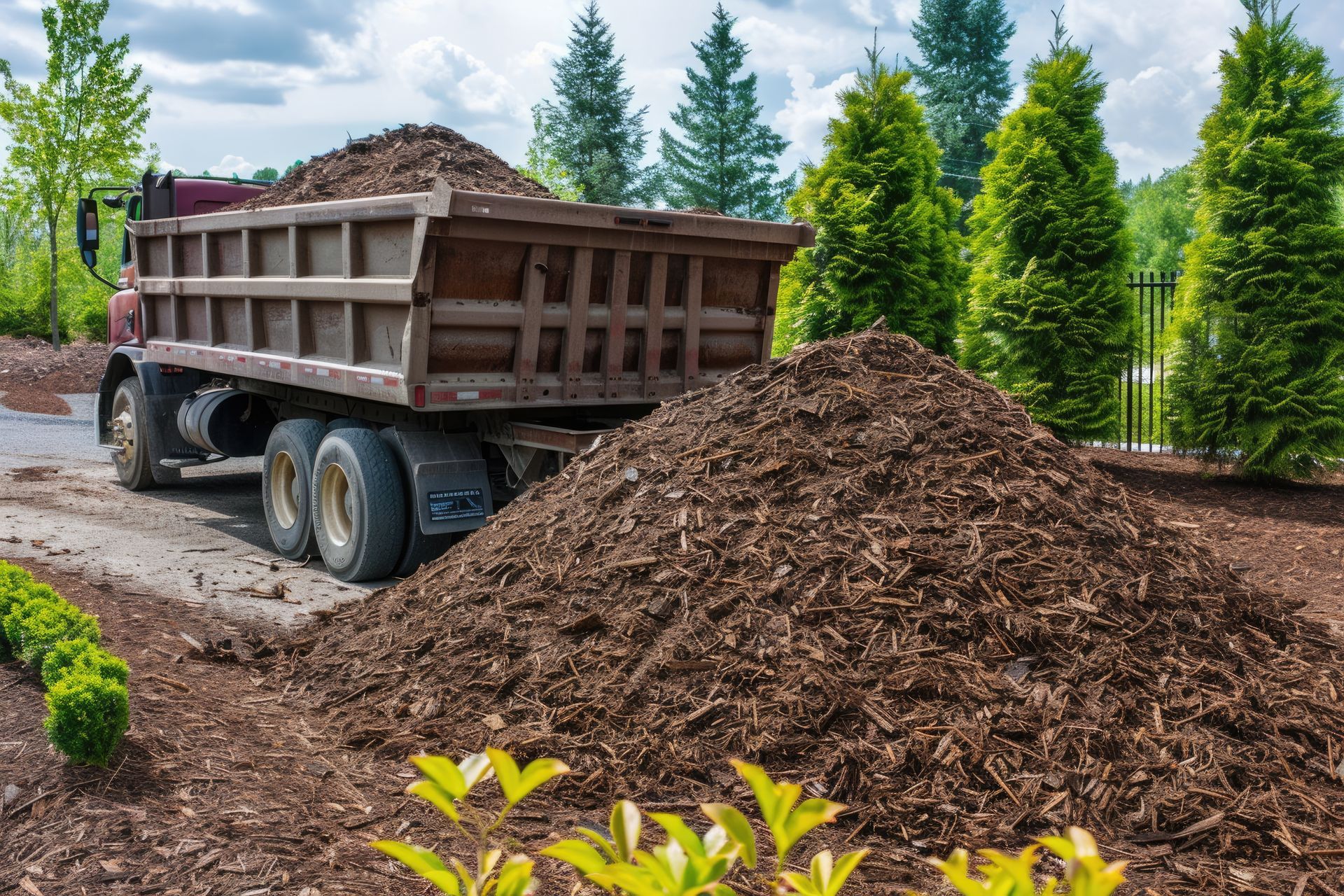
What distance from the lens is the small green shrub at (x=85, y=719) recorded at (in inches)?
138

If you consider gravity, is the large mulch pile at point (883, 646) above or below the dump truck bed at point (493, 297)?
below

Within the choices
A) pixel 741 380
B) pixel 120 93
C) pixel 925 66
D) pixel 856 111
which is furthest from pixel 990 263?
pixel 925 66

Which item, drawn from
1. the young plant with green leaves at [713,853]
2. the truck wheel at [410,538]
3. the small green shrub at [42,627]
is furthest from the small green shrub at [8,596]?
the young plant with green leaves at [713,853]

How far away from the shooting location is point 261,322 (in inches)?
329

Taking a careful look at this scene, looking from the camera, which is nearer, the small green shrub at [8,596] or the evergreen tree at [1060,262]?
the small green shrub at [8,596]

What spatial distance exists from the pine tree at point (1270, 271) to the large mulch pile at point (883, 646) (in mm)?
6304

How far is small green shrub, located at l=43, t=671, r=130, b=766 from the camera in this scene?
3496mm

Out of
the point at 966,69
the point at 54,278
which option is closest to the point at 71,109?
the point at 54,278

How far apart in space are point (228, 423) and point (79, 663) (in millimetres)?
6083

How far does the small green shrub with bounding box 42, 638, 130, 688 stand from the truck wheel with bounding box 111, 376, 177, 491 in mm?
6771

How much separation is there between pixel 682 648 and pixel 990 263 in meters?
9.63

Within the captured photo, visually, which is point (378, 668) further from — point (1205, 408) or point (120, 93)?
point (120, 93)

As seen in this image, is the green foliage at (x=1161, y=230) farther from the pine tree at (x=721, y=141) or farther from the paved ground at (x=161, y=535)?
the paved ground at (x=161, y=535)

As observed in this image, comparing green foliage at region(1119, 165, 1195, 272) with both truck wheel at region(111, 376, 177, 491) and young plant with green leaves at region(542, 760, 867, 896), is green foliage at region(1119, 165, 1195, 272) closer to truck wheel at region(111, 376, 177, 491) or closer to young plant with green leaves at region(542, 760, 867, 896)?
truck wheel at region(111, 376, 177, 491)
